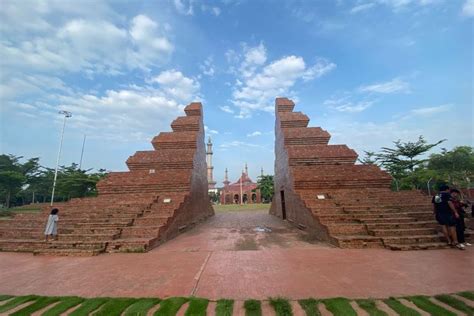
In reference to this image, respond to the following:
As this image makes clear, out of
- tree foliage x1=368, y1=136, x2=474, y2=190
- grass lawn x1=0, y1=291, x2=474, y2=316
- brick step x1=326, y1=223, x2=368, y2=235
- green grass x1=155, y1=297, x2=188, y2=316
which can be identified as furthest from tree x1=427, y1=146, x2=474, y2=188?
green grass x1=155, y1=297, x2=188, y2=316

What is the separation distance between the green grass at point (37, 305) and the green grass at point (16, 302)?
0.53 ft

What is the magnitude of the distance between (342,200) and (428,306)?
6333 millimetres

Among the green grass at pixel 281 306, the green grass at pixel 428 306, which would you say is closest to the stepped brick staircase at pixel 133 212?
the green grass at pixel 281 306

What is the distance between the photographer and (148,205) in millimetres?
9578

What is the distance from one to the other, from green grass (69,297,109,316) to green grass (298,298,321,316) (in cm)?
273

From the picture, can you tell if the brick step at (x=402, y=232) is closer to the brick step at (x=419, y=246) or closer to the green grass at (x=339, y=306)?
the brick step at (x=419, y=246)

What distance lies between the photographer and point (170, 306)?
3023 millimetres

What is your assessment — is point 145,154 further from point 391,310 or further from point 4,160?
point 4,160

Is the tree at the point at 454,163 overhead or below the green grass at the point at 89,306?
overhead

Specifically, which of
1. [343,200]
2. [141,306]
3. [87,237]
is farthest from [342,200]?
[87,237]

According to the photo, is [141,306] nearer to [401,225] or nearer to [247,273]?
[247,273]

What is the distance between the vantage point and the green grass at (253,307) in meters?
2.88

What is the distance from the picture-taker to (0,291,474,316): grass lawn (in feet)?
9.45

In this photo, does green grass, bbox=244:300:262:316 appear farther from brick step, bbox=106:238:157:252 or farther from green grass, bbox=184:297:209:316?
brick step, bbox=106:238:157:252
